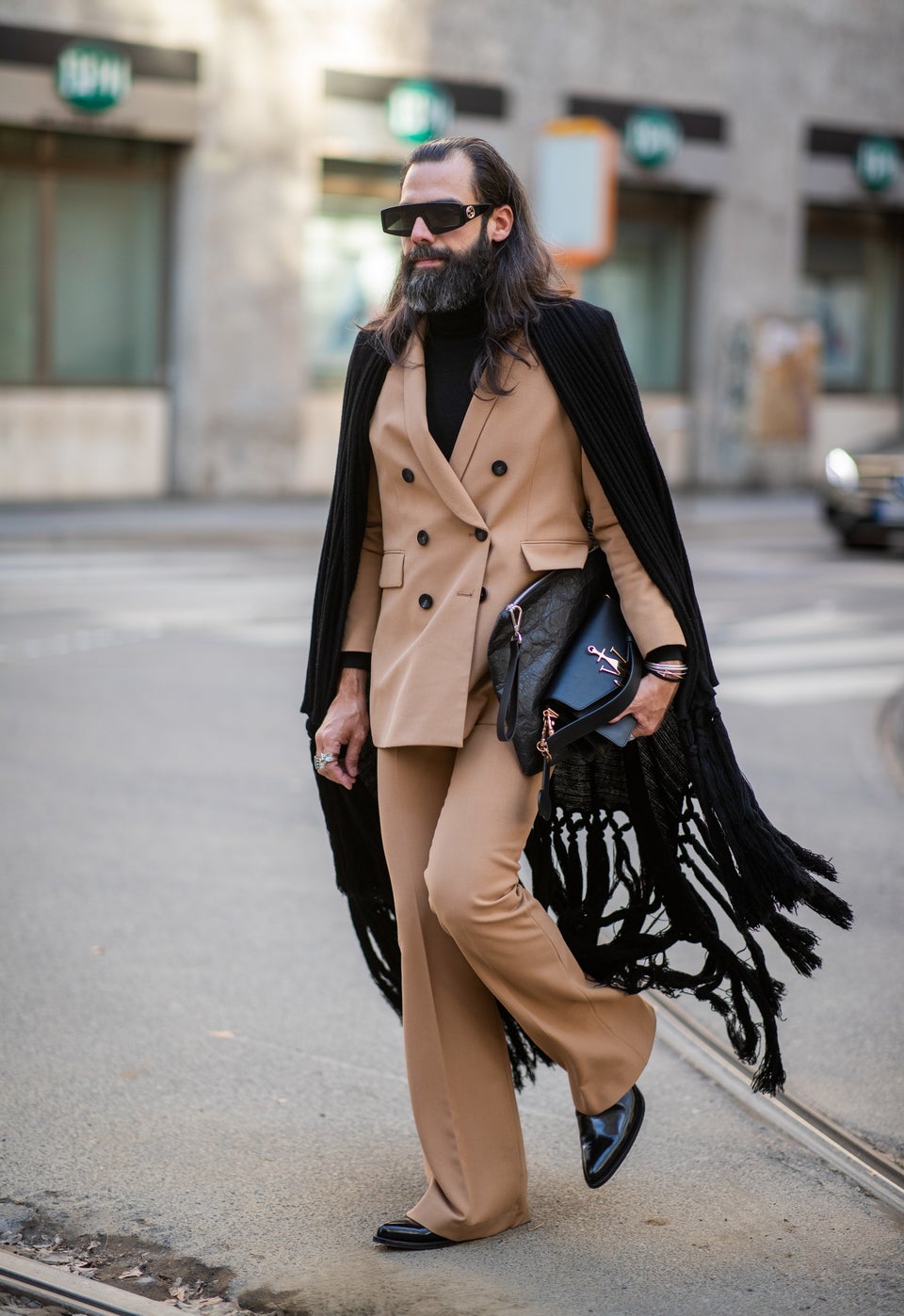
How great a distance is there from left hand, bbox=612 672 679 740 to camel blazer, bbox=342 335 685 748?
69mm

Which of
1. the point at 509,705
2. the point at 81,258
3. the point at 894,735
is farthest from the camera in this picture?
the point at 81,258

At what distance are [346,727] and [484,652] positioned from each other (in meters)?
0.39

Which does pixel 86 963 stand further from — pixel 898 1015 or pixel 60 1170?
pixel 898 1015

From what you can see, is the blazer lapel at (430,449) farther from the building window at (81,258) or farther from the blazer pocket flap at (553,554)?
the building window at (81,258)

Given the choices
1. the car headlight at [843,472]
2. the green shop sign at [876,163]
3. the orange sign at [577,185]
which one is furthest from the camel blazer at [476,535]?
the green shop sign at [876,163]

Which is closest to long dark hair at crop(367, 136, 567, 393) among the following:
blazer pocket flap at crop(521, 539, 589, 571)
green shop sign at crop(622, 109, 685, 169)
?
blazer pocket flap at crop(521, 539, 589, 571)

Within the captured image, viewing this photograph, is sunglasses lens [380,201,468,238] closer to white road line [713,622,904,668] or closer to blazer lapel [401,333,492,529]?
blazer lapel [401,333,492,529]

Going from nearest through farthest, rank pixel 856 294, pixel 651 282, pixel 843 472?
pixel 843 472
pixel 651 282
pixel 856 294

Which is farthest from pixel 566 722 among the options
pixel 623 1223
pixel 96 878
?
pixel 96 878

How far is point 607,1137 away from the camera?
354 cm

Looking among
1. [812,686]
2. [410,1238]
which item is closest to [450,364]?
[410,1238]

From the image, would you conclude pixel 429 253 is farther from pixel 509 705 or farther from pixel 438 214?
pixel 509 705

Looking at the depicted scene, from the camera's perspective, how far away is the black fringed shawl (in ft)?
11.2

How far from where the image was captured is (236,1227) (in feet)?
11.6
